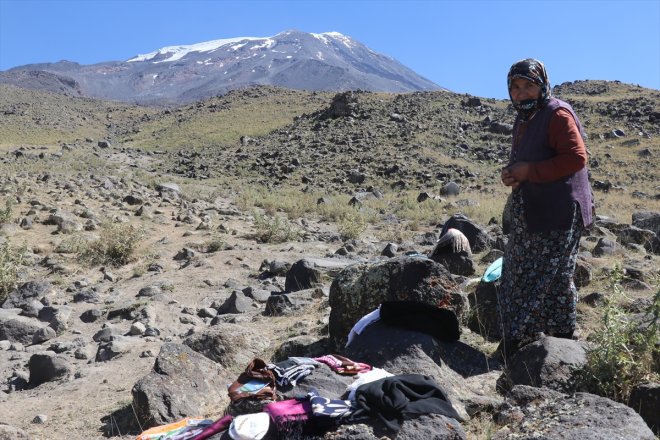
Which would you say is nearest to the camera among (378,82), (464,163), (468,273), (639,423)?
(639,423)

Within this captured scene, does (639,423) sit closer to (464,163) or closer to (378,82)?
(464,163)

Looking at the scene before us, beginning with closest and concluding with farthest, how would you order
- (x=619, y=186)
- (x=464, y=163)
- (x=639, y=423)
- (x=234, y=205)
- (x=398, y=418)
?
1. (x=639, y=423)
2. (x=398, y=418)
3. (x=234, y=205)
4. (x=619, y=186)
5. (x=464, y=163)

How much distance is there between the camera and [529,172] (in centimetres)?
337

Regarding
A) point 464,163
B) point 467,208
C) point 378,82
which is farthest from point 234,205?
point 378,82

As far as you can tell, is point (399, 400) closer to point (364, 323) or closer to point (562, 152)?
point (364, 323)

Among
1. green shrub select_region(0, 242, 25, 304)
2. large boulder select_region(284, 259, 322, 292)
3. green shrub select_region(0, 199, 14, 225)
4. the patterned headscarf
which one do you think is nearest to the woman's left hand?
the patterned headscarf

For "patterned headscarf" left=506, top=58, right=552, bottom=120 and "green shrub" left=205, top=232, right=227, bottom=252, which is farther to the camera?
"green shrub" left=205, top=232, right=227, bottom=252

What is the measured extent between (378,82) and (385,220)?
6486 inches

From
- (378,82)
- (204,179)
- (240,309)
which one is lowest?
(240,309)

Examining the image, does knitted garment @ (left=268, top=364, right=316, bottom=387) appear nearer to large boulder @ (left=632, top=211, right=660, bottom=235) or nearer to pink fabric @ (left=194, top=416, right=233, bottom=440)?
pink fabric @ (left=194, top=416, right=233, bottom=440)

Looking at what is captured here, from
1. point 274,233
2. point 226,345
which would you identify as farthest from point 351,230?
point 226,345

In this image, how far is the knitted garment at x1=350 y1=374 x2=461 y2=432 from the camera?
2613mm

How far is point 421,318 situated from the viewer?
3.68 metres

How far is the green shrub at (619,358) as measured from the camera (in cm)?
281
